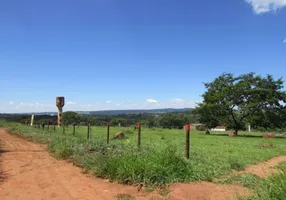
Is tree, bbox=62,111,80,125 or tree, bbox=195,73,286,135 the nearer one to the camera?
tree, bbox=195,73,286,135

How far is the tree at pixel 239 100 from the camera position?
31.2 m

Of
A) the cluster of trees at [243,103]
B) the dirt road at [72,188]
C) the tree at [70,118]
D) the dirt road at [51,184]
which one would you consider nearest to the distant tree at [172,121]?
the tree at [70,118]

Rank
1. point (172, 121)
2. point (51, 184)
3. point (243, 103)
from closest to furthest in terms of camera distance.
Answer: point (51, 184) → point (243, 103) → point (172, 121)

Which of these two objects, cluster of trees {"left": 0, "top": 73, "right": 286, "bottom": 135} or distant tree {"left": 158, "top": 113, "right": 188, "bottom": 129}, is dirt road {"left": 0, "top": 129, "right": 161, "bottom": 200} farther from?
distant tree {"left": 158, "top": 113, "right": 188, "bottom": 129}

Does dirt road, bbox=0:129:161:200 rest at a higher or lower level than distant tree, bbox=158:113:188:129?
lower

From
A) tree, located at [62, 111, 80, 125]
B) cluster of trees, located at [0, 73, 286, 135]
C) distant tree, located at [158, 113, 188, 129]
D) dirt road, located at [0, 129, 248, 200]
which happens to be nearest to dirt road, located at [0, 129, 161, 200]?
dirt road, located at [0, 129, 248, 200]

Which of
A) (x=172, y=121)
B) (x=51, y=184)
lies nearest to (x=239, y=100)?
(x=51, y=184)

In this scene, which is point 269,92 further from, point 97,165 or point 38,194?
point 38,194

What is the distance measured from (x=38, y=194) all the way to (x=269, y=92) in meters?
28.6

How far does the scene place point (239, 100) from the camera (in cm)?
3297

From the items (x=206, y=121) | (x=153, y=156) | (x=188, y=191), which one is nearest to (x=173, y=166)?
(x=153, y=156)

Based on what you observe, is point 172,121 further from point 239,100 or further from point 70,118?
point 239,100

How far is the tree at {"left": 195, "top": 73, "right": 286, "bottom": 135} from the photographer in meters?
31.2

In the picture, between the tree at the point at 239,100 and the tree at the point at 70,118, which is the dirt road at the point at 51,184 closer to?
the tree at the point at 239,100
